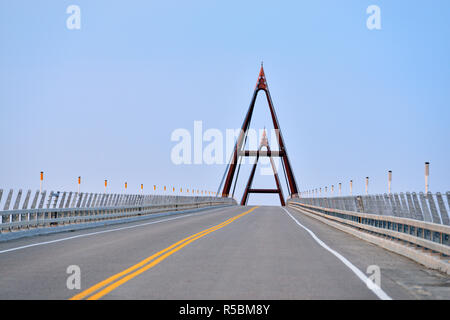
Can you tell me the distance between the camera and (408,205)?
1466cm

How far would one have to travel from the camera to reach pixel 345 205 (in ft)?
80.5

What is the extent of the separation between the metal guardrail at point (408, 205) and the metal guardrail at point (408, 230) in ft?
0.83

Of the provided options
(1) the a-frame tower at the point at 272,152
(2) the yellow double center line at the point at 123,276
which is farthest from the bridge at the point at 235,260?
(1) the a-frame tower at the point at 272,152

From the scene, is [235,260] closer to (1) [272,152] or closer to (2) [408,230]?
(2) [408,230]

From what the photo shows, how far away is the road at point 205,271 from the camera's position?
8.21 meters

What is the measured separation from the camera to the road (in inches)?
323

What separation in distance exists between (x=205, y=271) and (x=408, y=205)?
694 centimetres

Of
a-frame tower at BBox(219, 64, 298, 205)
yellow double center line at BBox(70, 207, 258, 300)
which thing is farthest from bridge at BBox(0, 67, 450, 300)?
a-frame tower at BBox(219, 64, 298, 205)

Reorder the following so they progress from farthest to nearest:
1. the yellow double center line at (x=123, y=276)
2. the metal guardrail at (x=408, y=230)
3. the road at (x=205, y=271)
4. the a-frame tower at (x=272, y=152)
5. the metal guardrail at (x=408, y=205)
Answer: the a-frame tower at (x=272, y=152)
the metal guardrail at (x=408, y=205)
the metal guardrail at (x=408, y=230)
the road at (x=205, y=271)
the yellow double center line at (x=123, y=276)

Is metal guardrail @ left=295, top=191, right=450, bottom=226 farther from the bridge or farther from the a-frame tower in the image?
the a-frame tower

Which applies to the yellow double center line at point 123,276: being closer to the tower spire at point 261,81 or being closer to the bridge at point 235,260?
the bridge at point 235,260
